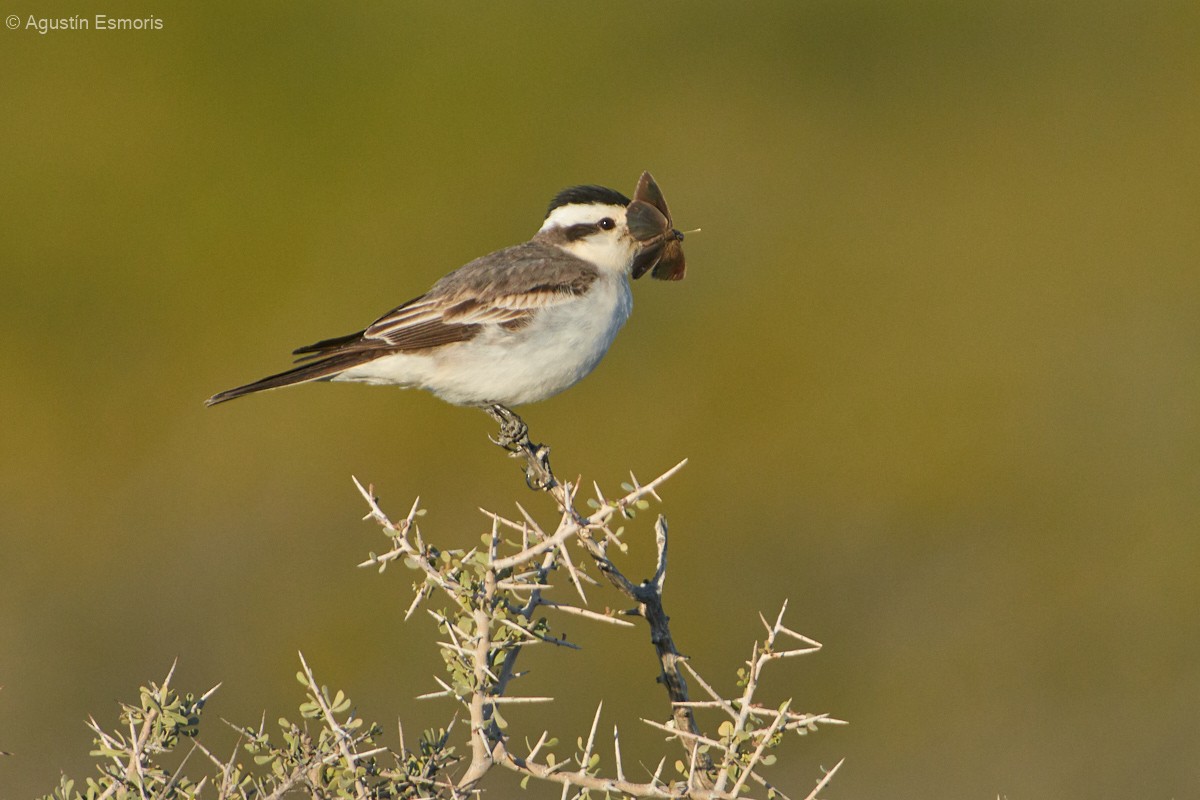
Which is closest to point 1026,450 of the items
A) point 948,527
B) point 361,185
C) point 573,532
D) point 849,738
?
point 948,527

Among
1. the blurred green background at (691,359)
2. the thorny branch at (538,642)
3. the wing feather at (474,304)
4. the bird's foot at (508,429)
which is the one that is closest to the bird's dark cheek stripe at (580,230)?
the wing feather at (474,304)

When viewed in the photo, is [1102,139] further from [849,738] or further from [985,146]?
[849,738]

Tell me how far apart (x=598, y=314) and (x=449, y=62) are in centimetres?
752

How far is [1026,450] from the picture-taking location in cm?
1118

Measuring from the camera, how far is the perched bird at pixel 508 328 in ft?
19.1

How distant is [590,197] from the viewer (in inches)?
269

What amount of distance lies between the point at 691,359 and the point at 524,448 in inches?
246

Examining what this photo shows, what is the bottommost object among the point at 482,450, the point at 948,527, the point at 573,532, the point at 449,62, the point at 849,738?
the point at 849,738

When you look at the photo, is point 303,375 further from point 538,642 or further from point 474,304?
point 538,642

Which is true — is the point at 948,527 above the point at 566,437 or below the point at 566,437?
below

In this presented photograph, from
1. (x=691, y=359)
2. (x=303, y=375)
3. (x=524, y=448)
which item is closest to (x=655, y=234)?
(x=524, y=448)
